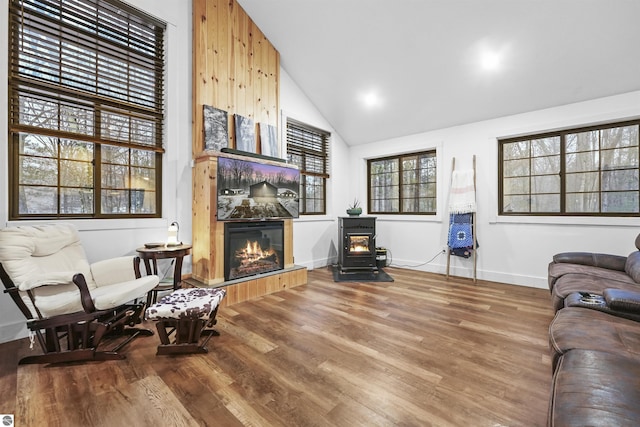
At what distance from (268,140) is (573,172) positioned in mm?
4053

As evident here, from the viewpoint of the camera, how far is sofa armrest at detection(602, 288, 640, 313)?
1.58m

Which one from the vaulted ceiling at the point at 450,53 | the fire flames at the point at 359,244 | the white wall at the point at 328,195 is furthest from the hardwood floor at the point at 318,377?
the vaulted ceiling at the point at 450,53

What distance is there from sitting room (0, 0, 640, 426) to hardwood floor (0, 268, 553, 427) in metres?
0.02

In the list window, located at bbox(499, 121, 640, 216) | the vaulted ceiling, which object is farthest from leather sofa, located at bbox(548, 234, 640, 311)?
the vaulted ceiling

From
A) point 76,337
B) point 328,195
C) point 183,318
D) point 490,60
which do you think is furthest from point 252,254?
point 490,60

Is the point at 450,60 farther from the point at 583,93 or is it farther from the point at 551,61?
the point at 583,93

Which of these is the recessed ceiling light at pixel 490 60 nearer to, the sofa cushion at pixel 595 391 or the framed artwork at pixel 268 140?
the framed artwork at pixel 268 140

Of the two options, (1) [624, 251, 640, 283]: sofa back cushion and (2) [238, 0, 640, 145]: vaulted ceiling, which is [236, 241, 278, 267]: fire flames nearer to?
(2) [238, 0, 640, 145]: vaulted ceiling

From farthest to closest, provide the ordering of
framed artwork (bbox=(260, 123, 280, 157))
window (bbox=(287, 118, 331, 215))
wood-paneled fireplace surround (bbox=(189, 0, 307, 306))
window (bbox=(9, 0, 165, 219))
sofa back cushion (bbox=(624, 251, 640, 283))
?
window (bbox=(287, 118, 331, 215)) < framed artwork (bbox=(260, 123, 280, 157)) < wood-paneled fireplace surround (bbox=(189, 0, 307, 306)) < window (bbox=(9, 0, 165, 219)) < sofa back cushion (bbox=(624, 251, 640, 283))

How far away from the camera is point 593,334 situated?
4.54 ft

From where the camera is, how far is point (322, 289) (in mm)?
3713

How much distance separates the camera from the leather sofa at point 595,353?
0.86m

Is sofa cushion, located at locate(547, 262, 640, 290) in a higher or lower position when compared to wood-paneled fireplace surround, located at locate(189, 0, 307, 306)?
lower

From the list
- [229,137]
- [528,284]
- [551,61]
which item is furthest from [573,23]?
[229,137]
